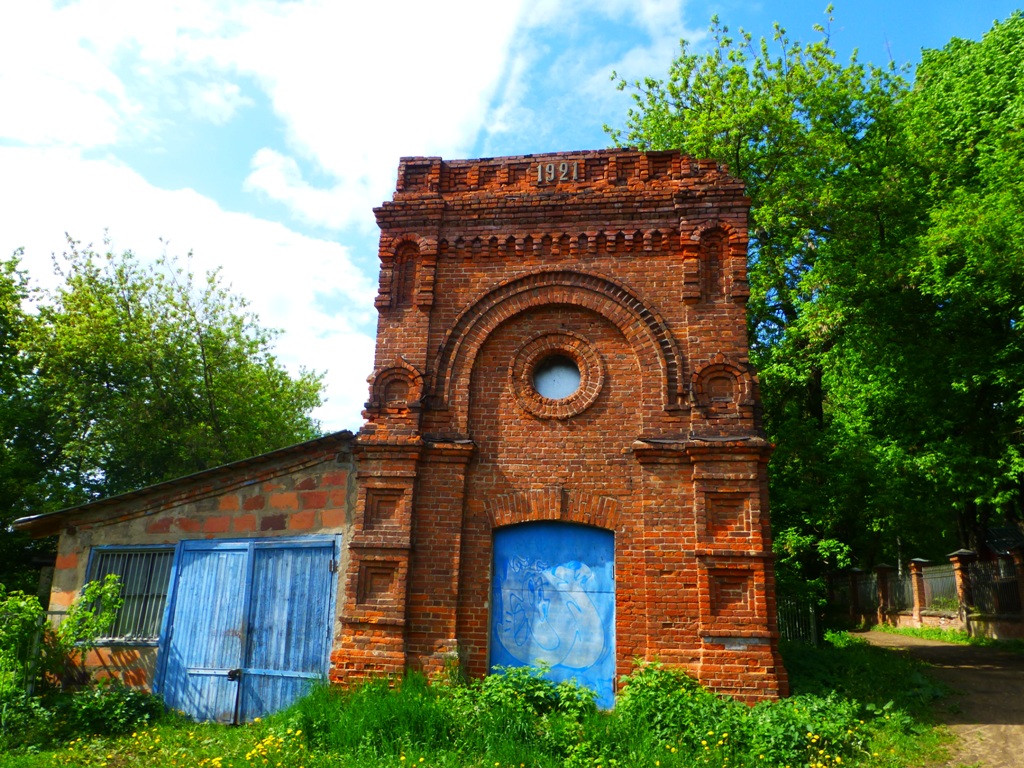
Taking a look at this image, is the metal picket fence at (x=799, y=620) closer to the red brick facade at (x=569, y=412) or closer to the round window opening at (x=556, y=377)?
the red brick facade at (x=569, y=412)

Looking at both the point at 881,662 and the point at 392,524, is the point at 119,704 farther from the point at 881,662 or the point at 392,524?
the point at 881,662

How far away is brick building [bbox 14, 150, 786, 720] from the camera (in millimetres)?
7844

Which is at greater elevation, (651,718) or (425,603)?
(425,603)

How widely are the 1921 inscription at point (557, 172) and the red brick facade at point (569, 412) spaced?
1.2 inches

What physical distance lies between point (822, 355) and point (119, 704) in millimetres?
12884

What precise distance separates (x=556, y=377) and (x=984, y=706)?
6647 mm

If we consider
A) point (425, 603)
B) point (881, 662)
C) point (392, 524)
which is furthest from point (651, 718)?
point (881, 662)

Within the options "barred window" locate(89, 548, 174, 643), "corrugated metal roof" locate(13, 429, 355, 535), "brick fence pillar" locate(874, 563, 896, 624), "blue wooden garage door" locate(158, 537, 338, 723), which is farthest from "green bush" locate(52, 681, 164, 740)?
"brick fence pillar" locate(874, 563, 896, 624)

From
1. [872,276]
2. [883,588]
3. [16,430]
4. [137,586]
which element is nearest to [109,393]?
[16,430]

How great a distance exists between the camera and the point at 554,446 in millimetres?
8523

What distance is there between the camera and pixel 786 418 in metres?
14.9

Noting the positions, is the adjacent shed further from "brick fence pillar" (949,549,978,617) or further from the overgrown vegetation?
"brick fence pillar" (949,549,978,617)

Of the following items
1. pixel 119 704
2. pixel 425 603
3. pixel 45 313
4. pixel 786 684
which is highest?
pixel 45 313

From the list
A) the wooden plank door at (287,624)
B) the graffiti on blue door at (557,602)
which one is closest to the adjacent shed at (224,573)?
the wooden plank door at (287,624)
